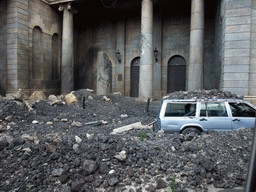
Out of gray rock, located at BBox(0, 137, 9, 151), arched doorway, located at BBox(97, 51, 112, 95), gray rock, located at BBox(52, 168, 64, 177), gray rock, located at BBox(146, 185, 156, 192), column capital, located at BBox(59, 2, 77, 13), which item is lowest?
gray rock, located at BBox(146, 185, 156, 192)

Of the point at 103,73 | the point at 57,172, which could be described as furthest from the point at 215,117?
the point at 103,73

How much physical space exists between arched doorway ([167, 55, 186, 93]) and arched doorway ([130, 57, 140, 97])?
3.07 m

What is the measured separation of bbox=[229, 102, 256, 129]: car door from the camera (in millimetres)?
6277

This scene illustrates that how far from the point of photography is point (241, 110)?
6383 mm

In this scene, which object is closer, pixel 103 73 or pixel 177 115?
pixel 177 115

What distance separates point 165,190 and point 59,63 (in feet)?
60.7

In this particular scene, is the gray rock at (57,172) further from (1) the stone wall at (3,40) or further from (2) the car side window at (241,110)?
(1) the stone wall at (3,40)

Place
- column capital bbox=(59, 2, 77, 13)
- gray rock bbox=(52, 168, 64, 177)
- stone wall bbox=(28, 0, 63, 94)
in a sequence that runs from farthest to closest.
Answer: column capital bbox=(59, 2, 77, 13), stone wall bbox=(28, 0, 63, 94), gray rock bbox=(52, 168, 64, 177)

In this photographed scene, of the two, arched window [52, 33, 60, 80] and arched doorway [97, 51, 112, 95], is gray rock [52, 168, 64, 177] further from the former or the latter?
arched window [52, 33, 60, 80]

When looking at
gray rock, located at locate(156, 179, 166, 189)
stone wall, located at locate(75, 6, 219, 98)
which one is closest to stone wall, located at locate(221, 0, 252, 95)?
stone wall, located at locate(75, 6, 219, 98)

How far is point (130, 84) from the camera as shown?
20203mm

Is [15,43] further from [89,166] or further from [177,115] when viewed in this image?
Answer: [89,166]

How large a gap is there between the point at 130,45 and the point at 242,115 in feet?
50.9

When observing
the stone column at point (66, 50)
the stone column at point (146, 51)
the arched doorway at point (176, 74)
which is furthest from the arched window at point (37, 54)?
the arched doorway at point (176, 74)
